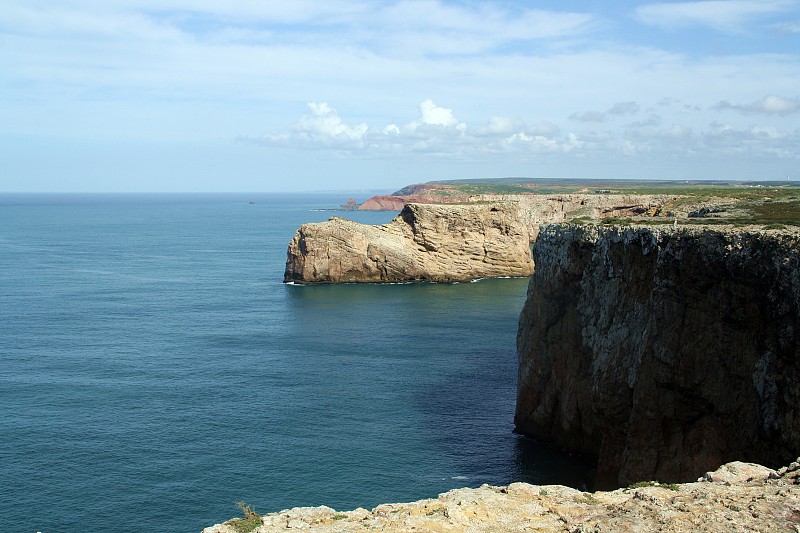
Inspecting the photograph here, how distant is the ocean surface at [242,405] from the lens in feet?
121

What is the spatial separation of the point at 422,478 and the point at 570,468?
7.94m

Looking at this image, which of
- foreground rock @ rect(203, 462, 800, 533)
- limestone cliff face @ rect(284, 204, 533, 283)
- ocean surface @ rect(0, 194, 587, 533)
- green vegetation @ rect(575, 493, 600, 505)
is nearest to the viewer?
foreground rock @ rect(203, 462, 800, 533)

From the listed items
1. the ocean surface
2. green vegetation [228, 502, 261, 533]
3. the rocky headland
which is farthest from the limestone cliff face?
green vegetation [228, 502, 261, 533]

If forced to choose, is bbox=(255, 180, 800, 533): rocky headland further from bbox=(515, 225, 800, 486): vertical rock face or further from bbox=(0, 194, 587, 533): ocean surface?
bbox=(0, 194, 587, 533): ocean surface

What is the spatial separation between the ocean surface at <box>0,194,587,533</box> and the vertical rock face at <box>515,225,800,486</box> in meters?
4.72

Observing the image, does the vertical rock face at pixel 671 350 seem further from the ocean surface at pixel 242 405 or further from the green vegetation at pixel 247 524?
the green vegetation at pixel 247 524

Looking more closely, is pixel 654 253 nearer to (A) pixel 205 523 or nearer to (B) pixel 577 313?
(B) pixel 577 313

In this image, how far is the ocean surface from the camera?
3691 cm

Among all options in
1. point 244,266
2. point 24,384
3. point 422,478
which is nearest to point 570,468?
point 422,478

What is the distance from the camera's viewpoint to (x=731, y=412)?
29141mm

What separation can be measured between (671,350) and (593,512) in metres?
14.8

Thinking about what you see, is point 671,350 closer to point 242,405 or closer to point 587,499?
point 587,499

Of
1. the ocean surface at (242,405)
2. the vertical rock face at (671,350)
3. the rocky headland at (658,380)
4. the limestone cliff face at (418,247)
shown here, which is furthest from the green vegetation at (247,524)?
the limestone cliff face at (418,247)

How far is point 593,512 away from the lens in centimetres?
1898
